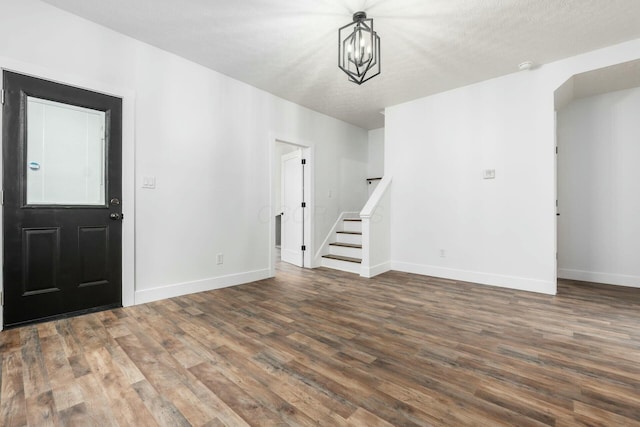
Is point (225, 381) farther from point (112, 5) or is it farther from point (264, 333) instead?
point (112, 5)

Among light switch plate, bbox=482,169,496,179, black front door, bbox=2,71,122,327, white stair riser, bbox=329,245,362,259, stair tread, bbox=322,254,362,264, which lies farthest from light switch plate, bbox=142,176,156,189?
light switch plate, bbox=482,169,496,179

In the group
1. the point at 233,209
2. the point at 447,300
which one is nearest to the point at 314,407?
the point at 447,300

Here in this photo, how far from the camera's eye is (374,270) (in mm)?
4242

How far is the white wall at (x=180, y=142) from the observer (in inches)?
96.8

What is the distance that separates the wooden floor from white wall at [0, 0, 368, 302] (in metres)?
0.57

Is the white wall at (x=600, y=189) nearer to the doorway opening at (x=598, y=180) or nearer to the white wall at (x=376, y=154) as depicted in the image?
the doorway opening at (x=598, y=180)

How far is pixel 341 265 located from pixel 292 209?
1.36 m

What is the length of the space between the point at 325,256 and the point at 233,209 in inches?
75.3

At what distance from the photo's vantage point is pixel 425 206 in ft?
14.2

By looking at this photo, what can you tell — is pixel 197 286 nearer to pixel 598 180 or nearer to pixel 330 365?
pixel 330 365

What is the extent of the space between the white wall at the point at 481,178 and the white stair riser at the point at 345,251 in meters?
0.57

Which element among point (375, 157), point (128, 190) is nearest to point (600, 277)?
point (375, 157)

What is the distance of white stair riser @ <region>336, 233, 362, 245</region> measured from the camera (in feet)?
16.1

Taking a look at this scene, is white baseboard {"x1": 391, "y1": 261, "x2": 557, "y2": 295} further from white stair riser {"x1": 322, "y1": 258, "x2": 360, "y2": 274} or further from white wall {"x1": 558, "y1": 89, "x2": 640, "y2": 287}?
white wall {"x1": 558, "y1": 89, "x2": 640, "y2": 287}
